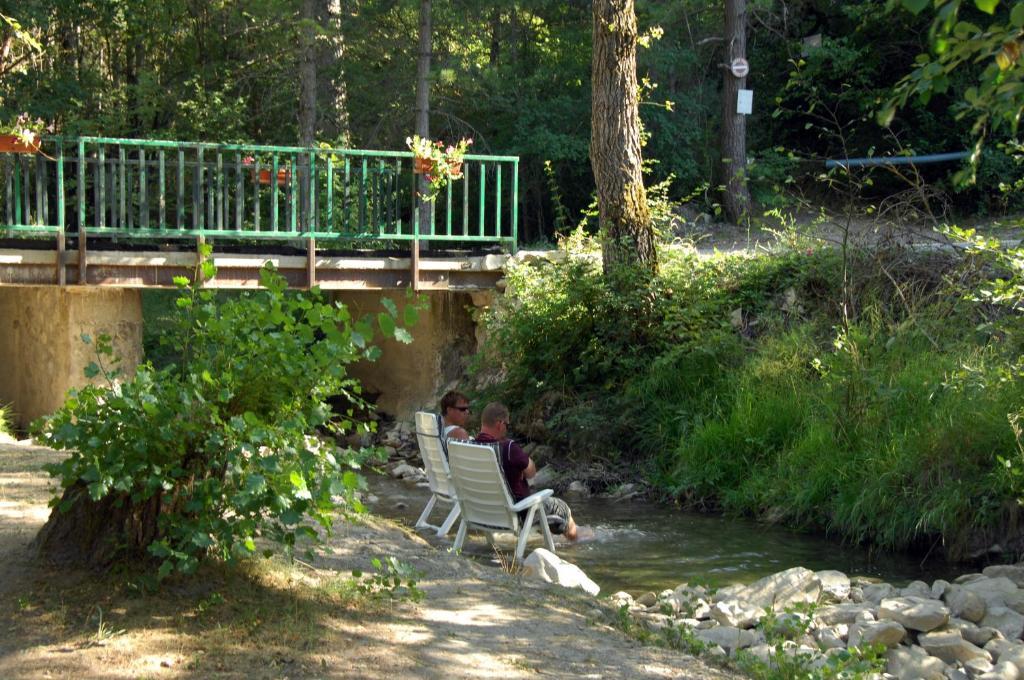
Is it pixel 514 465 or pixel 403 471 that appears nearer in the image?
pixel 514 465

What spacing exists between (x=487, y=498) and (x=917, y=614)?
9.11 feet

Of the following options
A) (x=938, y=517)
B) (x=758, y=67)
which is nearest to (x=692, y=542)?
(x=938, y=517)

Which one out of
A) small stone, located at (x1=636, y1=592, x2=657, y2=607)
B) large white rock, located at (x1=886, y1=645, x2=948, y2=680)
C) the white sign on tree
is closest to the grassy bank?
small stone, located at (x1=636, y1=592, x2=657, y2=607)

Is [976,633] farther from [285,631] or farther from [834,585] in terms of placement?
[285,631]

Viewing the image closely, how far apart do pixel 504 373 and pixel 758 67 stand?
11717mm

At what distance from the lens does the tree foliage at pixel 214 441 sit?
420 centimetres

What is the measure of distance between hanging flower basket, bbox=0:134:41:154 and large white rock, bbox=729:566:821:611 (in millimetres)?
7973

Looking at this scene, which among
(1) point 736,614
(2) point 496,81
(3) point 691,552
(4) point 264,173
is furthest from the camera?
(2) point 496,81

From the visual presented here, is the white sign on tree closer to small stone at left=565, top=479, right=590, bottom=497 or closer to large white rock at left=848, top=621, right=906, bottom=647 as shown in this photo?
small stone at left=565, top=479, right=590, bottom=497

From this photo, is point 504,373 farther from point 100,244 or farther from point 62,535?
point 62,535

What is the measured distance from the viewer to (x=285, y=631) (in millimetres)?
4355

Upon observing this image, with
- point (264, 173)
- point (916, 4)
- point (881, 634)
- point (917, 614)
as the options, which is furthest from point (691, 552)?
point (264, 173)

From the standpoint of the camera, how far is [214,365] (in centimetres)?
444

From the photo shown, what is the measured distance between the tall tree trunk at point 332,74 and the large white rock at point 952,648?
13.8 m
